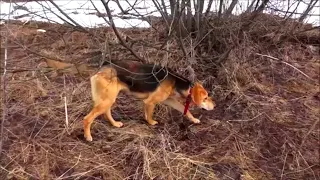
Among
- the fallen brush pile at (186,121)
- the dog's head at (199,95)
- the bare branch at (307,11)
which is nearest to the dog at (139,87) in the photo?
the dog's head at (199,95)

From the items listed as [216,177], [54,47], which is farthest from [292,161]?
[54,47]

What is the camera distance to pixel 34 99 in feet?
16.0

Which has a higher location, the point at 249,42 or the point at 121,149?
the point at 249,42

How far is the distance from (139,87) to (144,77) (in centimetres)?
10

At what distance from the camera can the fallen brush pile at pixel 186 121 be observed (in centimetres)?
385

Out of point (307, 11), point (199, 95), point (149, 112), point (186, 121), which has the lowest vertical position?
point (186, 121)

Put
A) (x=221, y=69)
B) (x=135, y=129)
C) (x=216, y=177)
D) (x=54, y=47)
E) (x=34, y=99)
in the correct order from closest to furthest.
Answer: (x=216, y=177)
(x=135, y=129)
(x=34, y=99)
(x=221, y=69)
(x=54, y=47)

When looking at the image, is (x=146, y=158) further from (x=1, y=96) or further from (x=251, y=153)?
(x=1, y=96)

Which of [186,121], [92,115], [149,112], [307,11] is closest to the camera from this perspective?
[92,115]

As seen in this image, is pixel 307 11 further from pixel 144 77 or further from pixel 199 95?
pixel 144 77

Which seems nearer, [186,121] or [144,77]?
[144,77]

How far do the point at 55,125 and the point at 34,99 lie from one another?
640 mm

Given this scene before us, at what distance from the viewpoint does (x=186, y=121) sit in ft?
14.9

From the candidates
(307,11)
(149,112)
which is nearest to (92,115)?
(149,112)
